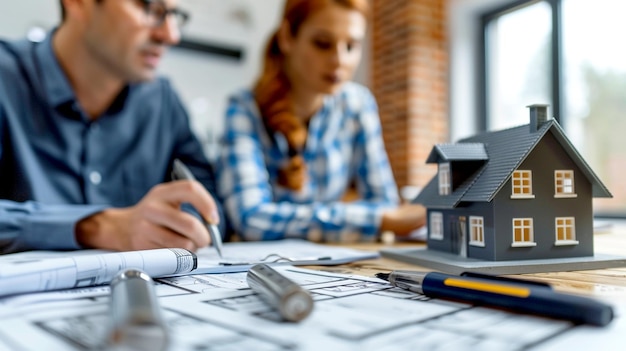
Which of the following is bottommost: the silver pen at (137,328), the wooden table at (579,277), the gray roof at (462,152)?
the wooden table at (579,277)

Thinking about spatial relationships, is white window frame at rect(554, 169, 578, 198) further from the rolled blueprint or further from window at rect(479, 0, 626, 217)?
window at rect(479, 0, 626, 217)

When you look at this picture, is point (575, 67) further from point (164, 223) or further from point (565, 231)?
point (164, 223)

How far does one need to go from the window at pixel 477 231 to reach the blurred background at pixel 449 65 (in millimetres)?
1901

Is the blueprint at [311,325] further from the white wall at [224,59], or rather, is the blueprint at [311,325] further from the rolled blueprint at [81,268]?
the white wall at [224,59]

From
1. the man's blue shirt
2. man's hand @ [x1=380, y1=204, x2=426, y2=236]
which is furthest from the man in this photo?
man's hand @ [x1=380, y1=204, x2=426, y2=236]

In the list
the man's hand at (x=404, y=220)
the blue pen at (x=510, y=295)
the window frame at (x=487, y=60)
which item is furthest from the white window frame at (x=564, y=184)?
the window frame at (x=487, y=60)

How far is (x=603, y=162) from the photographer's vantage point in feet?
9.09

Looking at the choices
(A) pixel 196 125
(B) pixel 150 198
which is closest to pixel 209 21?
(A) pixel 196 125

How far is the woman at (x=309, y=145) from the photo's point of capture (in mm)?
985

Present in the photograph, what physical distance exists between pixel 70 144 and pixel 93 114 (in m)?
0.14

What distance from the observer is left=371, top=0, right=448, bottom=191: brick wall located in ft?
9.67

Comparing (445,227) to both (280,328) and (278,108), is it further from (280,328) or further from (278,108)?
(278,108)

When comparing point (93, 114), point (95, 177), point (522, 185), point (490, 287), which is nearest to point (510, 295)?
point (490, 287)

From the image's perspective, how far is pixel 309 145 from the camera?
51.8 inches
